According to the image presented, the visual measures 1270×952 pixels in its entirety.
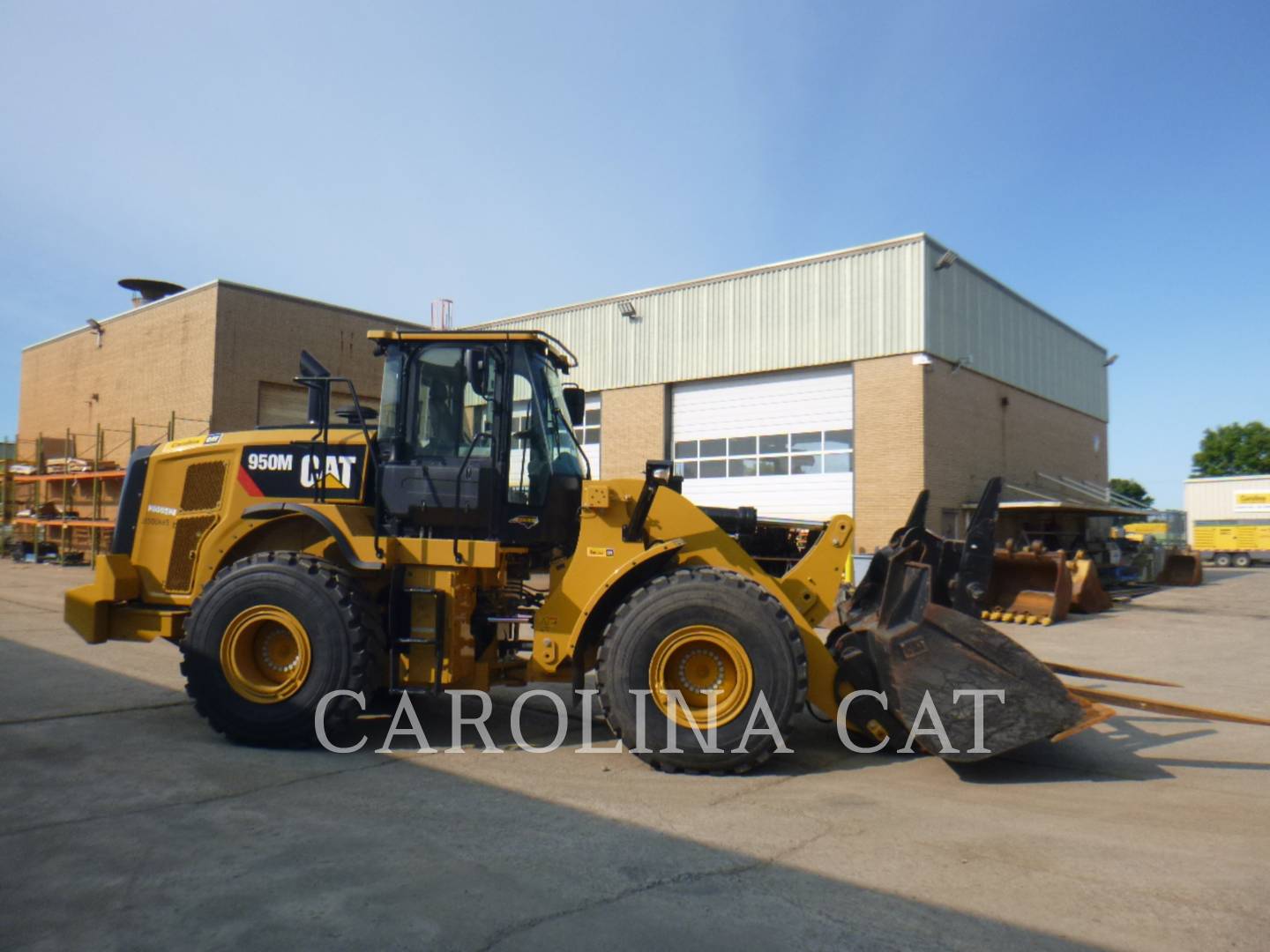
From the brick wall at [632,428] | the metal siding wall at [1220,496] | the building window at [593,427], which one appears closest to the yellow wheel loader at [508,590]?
the brick wall at [632,428]

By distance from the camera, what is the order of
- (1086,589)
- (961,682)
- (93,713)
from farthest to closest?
(1086,589) < (93,713) < (961,682)

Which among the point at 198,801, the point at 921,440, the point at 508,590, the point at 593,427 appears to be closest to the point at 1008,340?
the point at 921,440

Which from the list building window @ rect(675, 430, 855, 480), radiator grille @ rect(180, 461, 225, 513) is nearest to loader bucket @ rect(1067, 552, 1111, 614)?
building window @ rect(675, 430, 855, 480)

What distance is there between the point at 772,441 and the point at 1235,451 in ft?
176

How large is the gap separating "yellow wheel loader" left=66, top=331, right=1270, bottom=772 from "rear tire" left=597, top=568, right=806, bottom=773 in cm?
1

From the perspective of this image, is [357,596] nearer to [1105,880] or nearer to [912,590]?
[912,590]

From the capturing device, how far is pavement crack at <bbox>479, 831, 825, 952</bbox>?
133 inches

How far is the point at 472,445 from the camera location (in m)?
6.29

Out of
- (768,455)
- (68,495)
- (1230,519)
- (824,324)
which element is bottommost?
(68,495)

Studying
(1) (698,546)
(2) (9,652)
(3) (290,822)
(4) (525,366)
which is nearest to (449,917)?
(3) (290,822)

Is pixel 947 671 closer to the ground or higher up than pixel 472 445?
closer to the ground

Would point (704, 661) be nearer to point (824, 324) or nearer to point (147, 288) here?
point (824, 324)

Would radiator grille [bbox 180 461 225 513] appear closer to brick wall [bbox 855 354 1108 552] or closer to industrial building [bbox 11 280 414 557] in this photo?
brick wall [bbox 855 354 1108 552]

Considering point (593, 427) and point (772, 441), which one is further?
point (593, 427)
